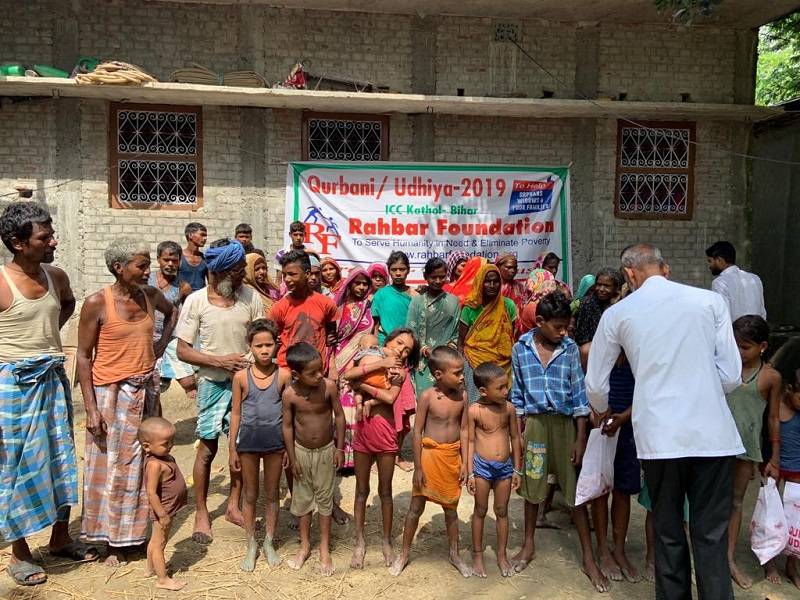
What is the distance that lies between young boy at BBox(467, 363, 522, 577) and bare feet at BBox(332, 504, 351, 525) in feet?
3.38

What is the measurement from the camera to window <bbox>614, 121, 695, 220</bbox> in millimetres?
8477

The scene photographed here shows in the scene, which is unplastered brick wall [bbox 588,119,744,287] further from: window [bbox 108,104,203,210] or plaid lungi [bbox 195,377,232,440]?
plaid lungi [bbox 195,377,232,440]

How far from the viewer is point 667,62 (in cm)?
843

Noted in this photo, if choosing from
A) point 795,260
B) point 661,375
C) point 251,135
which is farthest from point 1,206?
point 795,260

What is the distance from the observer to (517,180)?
8.05 m

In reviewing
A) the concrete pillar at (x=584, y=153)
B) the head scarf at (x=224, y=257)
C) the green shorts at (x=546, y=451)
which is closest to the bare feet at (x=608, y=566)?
the green shorts at (x=546, y=451)

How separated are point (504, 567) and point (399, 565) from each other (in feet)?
1.98

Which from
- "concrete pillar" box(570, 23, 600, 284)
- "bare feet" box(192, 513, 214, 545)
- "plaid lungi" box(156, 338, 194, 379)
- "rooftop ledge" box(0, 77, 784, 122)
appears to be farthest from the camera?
"concrete pillar" box(570, 23, 600, 284)

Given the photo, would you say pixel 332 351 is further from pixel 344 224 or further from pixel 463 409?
pixel 344 224

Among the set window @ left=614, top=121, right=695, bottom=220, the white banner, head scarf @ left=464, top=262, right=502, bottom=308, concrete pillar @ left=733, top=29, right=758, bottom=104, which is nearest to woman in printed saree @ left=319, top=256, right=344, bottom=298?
head scarf @ left=464, top=262, right=502, bottom=308

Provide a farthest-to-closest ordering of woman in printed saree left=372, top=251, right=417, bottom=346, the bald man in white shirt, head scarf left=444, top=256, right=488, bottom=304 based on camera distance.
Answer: head scarf left=444, top=256, right=488, bottom=304, woman in printed saree left=372, top=251, right=417, bottom=346, the bald man in white shirt

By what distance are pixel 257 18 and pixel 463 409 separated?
6.32 meters

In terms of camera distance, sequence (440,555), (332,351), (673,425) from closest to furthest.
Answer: (673,425) < (440,555) < (332,351)

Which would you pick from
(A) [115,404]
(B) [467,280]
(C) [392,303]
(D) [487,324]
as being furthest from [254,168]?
(A) [115,404]
